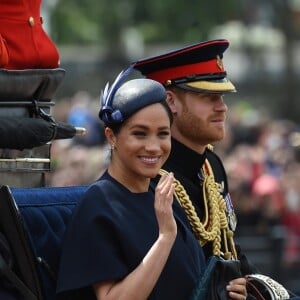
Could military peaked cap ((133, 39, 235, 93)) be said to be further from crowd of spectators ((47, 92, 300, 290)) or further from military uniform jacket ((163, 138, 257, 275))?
crowd of spectators ((47, 92, 300, 290))

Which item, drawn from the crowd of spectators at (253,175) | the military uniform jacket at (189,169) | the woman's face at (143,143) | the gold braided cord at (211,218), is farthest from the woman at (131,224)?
the crowd of spectators at (253,175)

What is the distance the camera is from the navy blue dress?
5555mm

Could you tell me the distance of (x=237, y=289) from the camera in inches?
231

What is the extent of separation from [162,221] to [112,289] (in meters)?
0.32

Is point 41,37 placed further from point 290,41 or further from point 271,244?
point 290,41

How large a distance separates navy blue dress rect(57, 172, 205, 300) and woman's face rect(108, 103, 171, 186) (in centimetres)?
10

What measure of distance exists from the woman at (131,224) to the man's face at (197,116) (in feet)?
2.24

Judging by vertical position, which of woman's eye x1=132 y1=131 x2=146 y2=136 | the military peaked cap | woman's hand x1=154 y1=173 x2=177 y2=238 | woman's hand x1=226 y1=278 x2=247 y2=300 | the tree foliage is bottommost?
the tree foliage

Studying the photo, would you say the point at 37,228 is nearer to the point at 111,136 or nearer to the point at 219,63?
the point at 111,136

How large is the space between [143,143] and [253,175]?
37.2ft

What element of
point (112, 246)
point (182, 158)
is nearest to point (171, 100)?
point (182, 158)

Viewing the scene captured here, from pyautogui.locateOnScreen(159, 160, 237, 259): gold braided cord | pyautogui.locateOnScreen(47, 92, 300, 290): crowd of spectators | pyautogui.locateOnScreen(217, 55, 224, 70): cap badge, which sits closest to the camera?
pyautogui.locateOnScreen(159, 160, 237, 259): gold braided cord

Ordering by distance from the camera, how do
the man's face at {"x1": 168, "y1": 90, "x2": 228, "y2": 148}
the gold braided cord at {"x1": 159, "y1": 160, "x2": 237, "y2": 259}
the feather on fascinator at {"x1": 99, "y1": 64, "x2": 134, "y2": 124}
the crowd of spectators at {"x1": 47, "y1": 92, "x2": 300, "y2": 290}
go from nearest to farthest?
the feather on fascinator at {"x1": 99, "y1": 64, "x2": 134, "y2": 124}, the gold braided cord at {"x1": 159, "y1": 160, "x2": 237, "y2": 259}, the man's face at {"x1": 168, "y1": 90, "x2": 228, "y2": 148}, the crowd of spectators at {"x1": 47, "y1": 92, "x2": 300, "y2": 290}

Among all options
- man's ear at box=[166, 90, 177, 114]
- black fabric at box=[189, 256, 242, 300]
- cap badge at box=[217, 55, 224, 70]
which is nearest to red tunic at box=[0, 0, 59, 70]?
man's ear at box=[166, 90, 177, 114]
